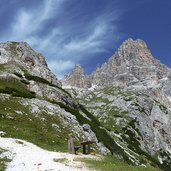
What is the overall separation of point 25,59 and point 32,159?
9621cm

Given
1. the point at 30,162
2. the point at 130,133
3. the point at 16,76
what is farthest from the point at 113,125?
the point at 30,162

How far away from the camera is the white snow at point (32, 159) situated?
1336 inches

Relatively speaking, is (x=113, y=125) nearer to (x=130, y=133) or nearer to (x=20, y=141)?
(x=130, y=133)

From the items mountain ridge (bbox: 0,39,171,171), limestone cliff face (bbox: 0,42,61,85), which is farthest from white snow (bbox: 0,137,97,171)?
limestone cliff face (bbox: 0,42,61,85)

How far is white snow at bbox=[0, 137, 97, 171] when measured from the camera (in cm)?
3394

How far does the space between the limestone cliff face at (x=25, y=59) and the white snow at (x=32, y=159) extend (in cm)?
7474

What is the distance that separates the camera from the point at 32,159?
124 feet

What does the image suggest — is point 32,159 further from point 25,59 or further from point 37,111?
point 25,59

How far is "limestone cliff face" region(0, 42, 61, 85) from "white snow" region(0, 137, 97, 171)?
245 feet

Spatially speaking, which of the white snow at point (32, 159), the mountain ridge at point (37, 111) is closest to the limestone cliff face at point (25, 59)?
the mountain ridge at point (37, 111)

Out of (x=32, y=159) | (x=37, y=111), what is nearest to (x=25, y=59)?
(x=37, y=111)

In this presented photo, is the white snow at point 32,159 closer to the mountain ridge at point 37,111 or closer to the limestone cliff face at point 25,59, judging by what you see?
the mountain ridge at point 37,111

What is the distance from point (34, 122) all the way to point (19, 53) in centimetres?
7485

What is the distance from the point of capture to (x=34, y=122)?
207ft
